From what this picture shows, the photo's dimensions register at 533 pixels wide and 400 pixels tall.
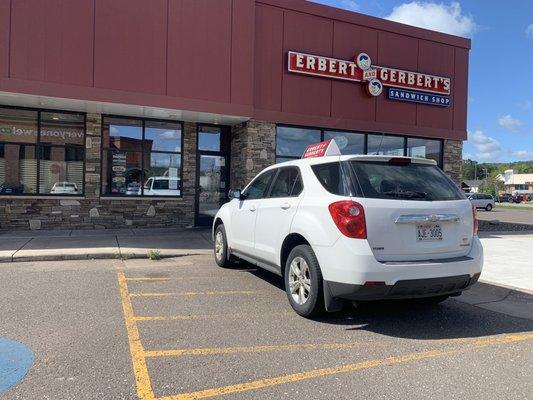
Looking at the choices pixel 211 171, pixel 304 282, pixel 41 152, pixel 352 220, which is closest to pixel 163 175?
pixel 211 171

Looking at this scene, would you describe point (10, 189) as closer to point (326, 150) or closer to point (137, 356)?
point (326, 150)

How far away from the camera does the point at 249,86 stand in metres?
12.6

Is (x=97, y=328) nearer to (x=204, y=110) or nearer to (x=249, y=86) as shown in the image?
(x=204, y=110)

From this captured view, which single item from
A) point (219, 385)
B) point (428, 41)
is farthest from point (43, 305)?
point (428, 41)

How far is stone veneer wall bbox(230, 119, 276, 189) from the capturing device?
13.0 m

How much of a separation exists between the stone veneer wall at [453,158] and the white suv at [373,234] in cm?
1191

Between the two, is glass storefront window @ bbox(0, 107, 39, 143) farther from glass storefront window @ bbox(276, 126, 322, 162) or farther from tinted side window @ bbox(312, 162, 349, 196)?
tinted side window @ bbox(312, 162, 349, 196)

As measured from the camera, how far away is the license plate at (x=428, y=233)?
15.6 ft

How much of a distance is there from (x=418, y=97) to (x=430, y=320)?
11839 millimetres

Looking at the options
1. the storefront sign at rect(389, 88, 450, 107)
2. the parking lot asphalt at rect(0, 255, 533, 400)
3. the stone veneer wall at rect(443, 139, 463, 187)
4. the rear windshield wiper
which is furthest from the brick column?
the stone veneer wall at rect(443, 139, 463, 187)

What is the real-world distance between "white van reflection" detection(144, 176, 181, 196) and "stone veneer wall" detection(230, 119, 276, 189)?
69.7 inches

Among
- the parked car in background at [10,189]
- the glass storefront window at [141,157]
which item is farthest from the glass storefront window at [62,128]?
A: the parked car in background at [10,189]

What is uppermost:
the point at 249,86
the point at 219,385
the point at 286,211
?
the point at 249,86

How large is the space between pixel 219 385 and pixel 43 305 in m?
3.08
